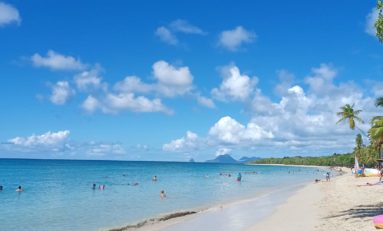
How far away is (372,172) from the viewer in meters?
65.6

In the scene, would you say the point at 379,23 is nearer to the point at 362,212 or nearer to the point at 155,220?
the point at 362,212

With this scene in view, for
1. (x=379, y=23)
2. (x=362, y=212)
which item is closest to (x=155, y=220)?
(x=362, y=212)

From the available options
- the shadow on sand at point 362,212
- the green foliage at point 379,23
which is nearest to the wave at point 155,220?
the shadow on sand at point 362,212

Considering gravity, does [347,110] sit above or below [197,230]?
above

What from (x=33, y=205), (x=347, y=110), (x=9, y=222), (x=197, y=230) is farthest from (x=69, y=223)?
(x=347, y=110)

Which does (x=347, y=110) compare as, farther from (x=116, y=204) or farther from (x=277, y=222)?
(x=277, y=222)

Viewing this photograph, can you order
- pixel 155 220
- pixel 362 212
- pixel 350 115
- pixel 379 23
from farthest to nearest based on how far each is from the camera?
pixel 350 115, pixel 155 220, pixel 362 212, pixel 379 23

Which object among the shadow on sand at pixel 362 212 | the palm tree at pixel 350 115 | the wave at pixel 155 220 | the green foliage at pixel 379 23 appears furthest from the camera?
the palm tree at pixel 350 115

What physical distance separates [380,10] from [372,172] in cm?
5405

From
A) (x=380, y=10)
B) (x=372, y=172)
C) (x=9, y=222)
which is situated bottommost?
(x=9, y=222)

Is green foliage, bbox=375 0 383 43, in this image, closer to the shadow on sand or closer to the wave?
the shadow on sand

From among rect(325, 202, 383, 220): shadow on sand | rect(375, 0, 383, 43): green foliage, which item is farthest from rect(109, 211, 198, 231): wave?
rect(375, 0, 383, 43): green foliage

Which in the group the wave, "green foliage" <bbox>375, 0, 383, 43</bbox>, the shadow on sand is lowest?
the wave

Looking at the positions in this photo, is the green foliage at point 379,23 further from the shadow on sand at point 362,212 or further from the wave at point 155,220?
the wave at point 155,220
